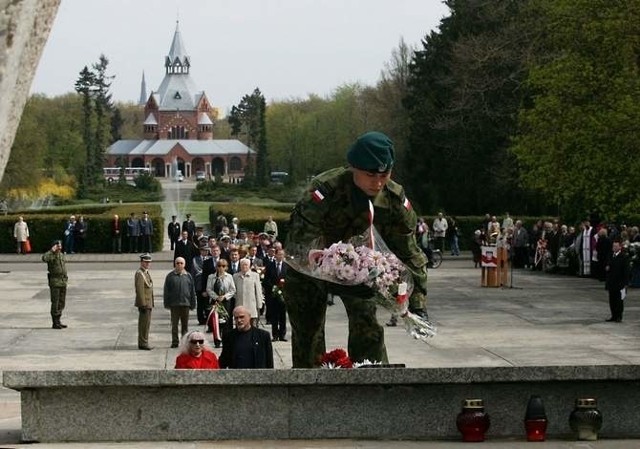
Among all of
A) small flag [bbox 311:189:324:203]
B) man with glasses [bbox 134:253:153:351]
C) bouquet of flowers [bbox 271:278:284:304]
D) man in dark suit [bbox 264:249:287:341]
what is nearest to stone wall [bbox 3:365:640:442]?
small flag [bbox 311:189:324:203]

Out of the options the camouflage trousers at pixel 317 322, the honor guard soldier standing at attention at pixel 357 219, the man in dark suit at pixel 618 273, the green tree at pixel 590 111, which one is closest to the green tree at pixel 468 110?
the green tree at pixel 590 111

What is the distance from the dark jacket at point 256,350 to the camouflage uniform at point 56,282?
14.1 metres

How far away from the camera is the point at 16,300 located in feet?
118

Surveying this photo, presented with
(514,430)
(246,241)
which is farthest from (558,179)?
(514,430)

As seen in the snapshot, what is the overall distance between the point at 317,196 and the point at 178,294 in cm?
1328

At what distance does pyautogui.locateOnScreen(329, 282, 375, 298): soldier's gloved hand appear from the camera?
1150cm

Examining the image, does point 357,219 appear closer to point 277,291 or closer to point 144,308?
point 144,308

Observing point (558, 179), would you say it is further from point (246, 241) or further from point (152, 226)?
point (152, 226)

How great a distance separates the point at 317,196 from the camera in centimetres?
1173

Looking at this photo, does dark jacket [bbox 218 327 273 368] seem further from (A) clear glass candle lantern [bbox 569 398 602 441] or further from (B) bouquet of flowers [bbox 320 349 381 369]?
(A) clear glass candle lantern [bbox 569 398 602 441]

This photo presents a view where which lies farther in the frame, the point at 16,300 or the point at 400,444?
the point at 16,300

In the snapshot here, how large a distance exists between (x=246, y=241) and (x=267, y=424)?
2196 cm

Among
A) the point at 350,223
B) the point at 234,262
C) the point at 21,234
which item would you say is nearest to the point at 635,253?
the point at 234,262

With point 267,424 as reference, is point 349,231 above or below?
above
